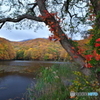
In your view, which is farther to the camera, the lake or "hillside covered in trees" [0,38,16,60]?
"hillside covered in trees" [0,38,16,60]

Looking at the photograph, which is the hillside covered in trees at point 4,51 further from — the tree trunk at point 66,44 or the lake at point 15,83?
the tree trunk at point 66,44

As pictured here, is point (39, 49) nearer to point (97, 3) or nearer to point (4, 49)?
point (4, 49)

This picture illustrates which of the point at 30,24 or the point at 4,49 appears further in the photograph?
the point at 4,49

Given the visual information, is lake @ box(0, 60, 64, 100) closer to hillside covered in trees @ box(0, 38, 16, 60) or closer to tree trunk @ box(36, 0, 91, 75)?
tree trunk @ box(36, 0, 91, 75)

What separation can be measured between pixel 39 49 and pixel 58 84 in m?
50.6

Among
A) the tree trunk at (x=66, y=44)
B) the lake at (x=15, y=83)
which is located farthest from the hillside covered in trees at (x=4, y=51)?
the tree trunk at (x=66, y=44)

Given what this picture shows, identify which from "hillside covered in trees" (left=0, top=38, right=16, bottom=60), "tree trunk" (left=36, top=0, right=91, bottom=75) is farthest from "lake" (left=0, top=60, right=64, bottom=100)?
"hillside covered in trees" (left=0, top=38, right=16, bottom=60)

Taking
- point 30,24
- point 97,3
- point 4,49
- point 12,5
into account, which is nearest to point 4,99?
point 30,24

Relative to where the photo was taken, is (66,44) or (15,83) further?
(15,83)

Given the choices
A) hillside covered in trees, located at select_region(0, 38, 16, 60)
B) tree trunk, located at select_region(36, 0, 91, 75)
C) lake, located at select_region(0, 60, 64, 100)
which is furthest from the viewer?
hillside covered in trees, located at select_region(0, 38, 16, 60)

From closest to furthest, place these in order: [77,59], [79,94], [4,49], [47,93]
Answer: [77,59] → [79,94] → [47,93] → [4,49]

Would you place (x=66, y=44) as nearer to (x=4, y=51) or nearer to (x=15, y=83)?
(x=15, y=83)

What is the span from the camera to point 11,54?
40469mm

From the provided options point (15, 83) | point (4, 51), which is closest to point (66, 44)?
point (15, 83)
